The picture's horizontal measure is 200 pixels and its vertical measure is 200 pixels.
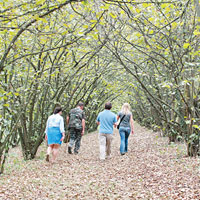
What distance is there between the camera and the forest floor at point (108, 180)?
5238mm

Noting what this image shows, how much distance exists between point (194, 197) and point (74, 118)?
6.65m

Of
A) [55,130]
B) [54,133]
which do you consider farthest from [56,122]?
[54,133]

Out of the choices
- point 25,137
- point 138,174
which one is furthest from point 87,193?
point 25,137

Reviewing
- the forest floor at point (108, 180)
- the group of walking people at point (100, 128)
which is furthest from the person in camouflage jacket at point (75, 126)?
the forest floor at point (108, 180)

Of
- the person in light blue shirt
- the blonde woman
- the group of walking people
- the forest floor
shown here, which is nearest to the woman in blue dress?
the group of walking people

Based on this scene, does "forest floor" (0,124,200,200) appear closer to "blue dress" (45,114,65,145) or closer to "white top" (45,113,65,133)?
"blue dress" (45,114,65,145)

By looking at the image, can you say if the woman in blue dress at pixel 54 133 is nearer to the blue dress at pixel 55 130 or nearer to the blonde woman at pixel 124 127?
the blue dress at pixel 55 130

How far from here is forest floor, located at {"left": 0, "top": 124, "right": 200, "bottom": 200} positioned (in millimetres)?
5238

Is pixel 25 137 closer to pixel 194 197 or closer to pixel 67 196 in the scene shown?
pixel 67 196

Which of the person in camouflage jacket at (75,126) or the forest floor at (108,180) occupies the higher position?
the person in camouflage jacket at (75,126)

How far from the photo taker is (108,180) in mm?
6379

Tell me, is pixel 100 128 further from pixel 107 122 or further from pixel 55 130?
pixel 55 130

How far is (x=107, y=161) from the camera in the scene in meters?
9.02

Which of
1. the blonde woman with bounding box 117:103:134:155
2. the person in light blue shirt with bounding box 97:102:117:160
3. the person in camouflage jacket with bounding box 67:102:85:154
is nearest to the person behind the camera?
the person in light blue shirt with bounding box 97:102:117:160
